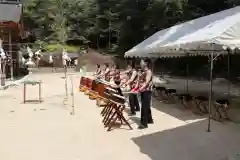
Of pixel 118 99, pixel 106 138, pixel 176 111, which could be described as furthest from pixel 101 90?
pixel 106 138

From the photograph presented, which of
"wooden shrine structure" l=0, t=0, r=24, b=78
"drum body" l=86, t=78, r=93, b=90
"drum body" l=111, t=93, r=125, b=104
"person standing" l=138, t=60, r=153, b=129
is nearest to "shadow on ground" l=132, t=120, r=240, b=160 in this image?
"person standing" l=138, t=60, r=153, b=129

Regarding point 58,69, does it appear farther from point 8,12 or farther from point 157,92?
point 157,92

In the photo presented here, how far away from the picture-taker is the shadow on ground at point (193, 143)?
6.02m

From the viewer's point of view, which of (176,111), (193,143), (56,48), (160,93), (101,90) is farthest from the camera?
(56,48)

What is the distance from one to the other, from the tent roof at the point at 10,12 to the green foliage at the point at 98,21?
1105 centimetres

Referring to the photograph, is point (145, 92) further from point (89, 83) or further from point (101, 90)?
point (89, 83)

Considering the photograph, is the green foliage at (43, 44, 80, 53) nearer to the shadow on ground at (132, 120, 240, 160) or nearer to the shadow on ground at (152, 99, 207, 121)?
the shadow on ground at (152, 99, 207, 121)

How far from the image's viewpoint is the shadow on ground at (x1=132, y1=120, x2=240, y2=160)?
6.02 meters

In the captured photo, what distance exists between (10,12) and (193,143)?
2268 centimetres

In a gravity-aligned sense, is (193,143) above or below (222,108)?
below

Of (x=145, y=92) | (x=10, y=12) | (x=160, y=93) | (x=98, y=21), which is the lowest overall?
(x=160, y=93)

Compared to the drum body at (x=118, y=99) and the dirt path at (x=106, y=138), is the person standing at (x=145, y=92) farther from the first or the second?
the drum body at (x=118, y=99)

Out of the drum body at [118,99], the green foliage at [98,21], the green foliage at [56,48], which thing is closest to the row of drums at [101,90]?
the drum body at [118,99]

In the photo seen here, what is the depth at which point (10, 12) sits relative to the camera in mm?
26281
